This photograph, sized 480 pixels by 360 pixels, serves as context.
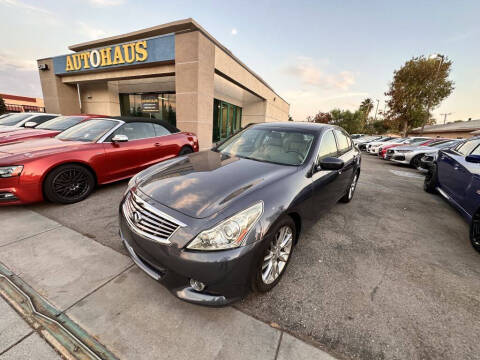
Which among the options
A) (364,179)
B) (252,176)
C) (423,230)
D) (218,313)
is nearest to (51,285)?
(218,313)

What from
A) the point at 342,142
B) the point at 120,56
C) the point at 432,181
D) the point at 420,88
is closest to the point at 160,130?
the point at 342,142

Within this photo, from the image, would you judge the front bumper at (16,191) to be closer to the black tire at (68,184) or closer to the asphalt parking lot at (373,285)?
the black tire at (68,184)

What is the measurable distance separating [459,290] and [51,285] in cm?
389


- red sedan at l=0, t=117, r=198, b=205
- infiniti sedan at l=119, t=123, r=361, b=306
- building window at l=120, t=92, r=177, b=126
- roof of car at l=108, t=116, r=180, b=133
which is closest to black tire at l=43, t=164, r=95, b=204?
red sedan at l=0, t=117, r=198, b=205

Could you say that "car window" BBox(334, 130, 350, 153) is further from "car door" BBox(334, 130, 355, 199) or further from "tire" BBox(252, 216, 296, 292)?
"tire" BBox(252, 216, 296, 292)

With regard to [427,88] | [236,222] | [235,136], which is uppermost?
[427,88]

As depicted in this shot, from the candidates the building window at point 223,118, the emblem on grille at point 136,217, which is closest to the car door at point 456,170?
the emblem on grille at point 136,217

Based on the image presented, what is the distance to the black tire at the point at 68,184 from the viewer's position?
320 centimetres

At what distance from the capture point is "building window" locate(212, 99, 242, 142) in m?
15.0

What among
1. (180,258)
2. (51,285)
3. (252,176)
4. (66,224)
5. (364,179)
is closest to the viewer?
(180,258)

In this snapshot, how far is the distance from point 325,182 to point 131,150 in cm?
364

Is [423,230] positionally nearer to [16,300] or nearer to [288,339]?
[288,339]

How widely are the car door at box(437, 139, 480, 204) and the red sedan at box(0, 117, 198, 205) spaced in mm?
5564

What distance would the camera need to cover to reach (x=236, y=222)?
151 cm
